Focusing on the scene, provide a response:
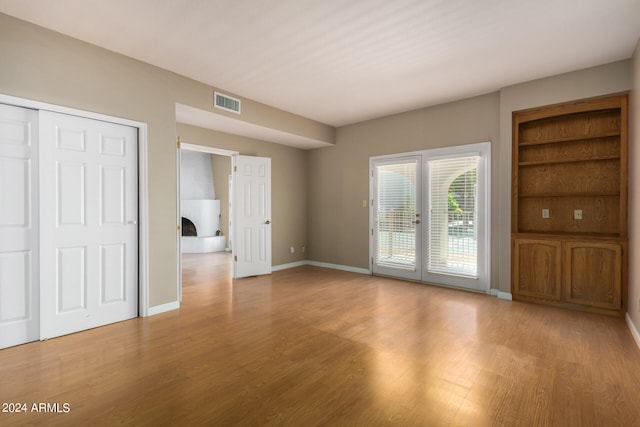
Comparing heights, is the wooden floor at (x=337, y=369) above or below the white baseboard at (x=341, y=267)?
below

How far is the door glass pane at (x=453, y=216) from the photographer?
4.67m

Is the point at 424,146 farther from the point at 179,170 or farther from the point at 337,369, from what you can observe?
the point at 337,369

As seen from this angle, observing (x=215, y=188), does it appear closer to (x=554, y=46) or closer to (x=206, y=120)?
(x=206, y=120)

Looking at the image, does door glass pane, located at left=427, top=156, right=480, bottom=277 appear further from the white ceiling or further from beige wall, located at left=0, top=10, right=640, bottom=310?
the white ceiling

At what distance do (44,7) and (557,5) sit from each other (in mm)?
4242

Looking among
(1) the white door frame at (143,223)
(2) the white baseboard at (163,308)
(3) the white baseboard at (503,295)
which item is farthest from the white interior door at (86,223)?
(3) the white baseboard at (503,295)

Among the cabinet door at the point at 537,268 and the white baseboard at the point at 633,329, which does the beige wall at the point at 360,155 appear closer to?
the cabinet door at the point at 537,268

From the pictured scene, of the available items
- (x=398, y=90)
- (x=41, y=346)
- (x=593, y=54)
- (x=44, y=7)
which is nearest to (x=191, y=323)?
(x=41, y=346)

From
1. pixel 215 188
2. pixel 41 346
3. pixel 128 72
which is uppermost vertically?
pixel 128 72

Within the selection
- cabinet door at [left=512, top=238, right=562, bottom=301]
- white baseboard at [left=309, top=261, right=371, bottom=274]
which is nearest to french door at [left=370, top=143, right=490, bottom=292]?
white baseboard at [left=309, top=261, right=371, bottom=274]

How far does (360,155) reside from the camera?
19.7 ft

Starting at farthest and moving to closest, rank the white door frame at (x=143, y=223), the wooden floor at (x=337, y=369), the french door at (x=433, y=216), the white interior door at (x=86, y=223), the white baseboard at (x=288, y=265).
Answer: the white baseboard at (x=288, y=265)
the french door at (x=433, y=216)
the white door frame at (x=143, y=223)
the white interior door at (x=86, y=223)
the wooden floor at (x=337, y=369)

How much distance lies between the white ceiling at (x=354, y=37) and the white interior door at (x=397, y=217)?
5.08ft

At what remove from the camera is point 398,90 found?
439cm
